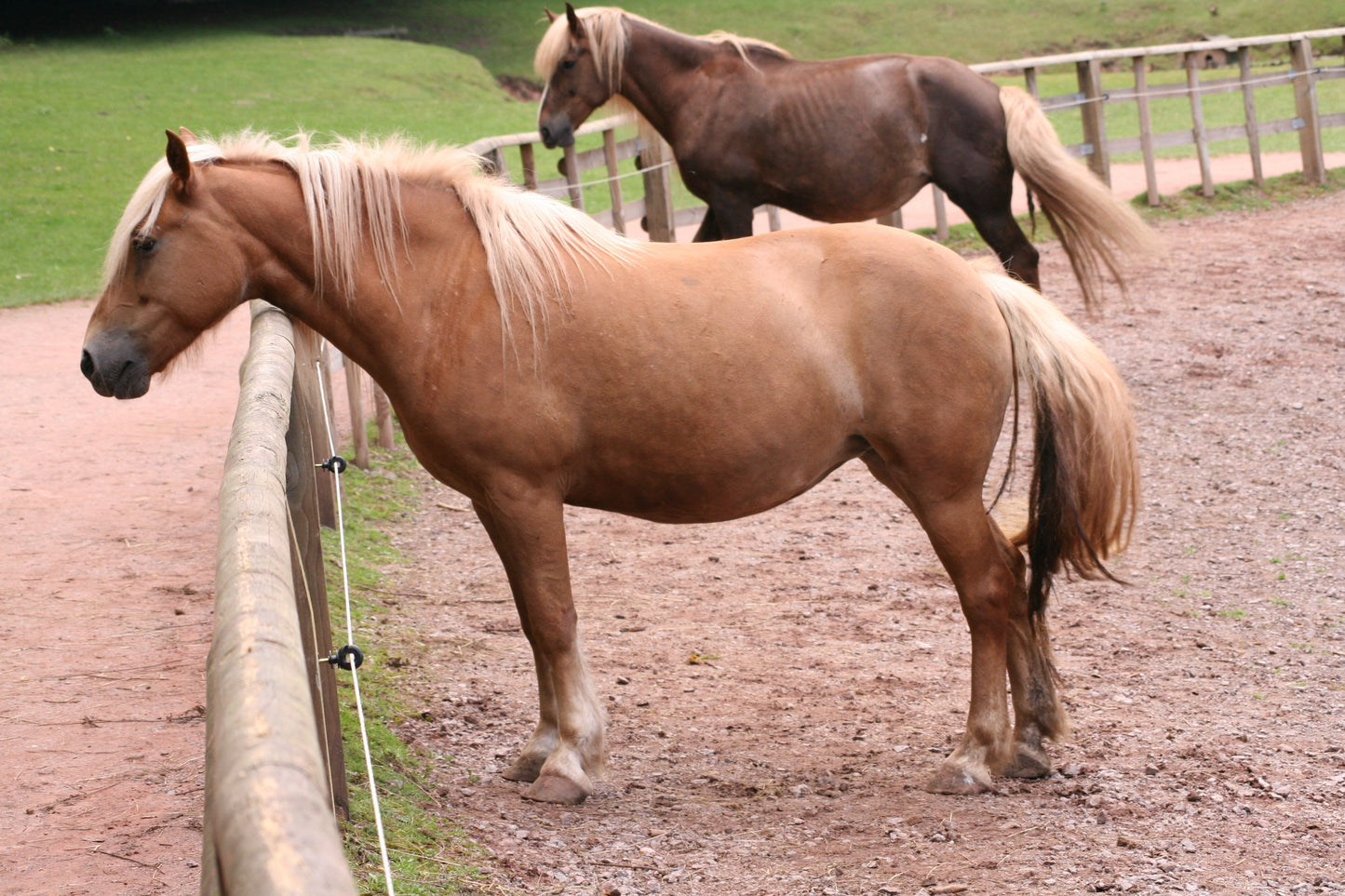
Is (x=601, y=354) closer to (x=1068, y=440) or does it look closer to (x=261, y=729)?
(x=1068, y=440)

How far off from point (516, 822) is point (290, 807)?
7.19 feet

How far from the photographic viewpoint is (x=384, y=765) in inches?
136

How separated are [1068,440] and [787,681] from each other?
54.4 inches

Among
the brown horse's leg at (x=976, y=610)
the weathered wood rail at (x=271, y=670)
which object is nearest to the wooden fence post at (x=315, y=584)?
the weathered wood rail at (x=271, y=670)

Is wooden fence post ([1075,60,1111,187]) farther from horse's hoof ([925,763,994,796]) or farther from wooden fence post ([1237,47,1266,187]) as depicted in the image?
horse's hoof ([925,763,994,796])

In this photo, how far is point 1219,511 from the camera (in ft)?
18.5

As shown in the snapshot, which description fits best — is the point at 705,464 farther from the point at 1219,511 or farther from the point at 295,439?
the point at 1219,511

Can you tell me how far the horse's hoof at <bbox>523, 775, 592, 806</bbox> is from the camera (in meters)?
3.37

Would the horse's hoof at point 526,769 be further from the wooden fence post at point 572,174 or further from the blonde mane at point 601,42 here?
the wooden fence post at point 572,174

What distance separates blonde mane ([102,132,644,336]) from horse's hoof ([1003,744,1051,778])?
188 cm

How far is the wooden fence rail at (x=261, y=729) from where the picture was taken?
1113 millimetres

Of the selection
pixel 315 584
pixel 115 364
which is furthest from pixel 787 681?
pixel 115 364

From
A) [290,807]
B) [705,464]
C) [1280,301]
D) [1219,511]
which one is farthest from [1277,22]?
[290,807]

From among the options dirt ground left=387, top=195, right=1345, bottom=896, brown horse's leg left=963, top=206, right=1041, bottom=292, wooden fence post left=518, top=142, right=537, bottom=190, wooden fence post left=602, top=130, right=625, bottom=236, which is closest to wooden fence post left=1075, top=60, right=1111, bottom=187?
wooden fence post left=602, top=130, right=625, bottom=236
